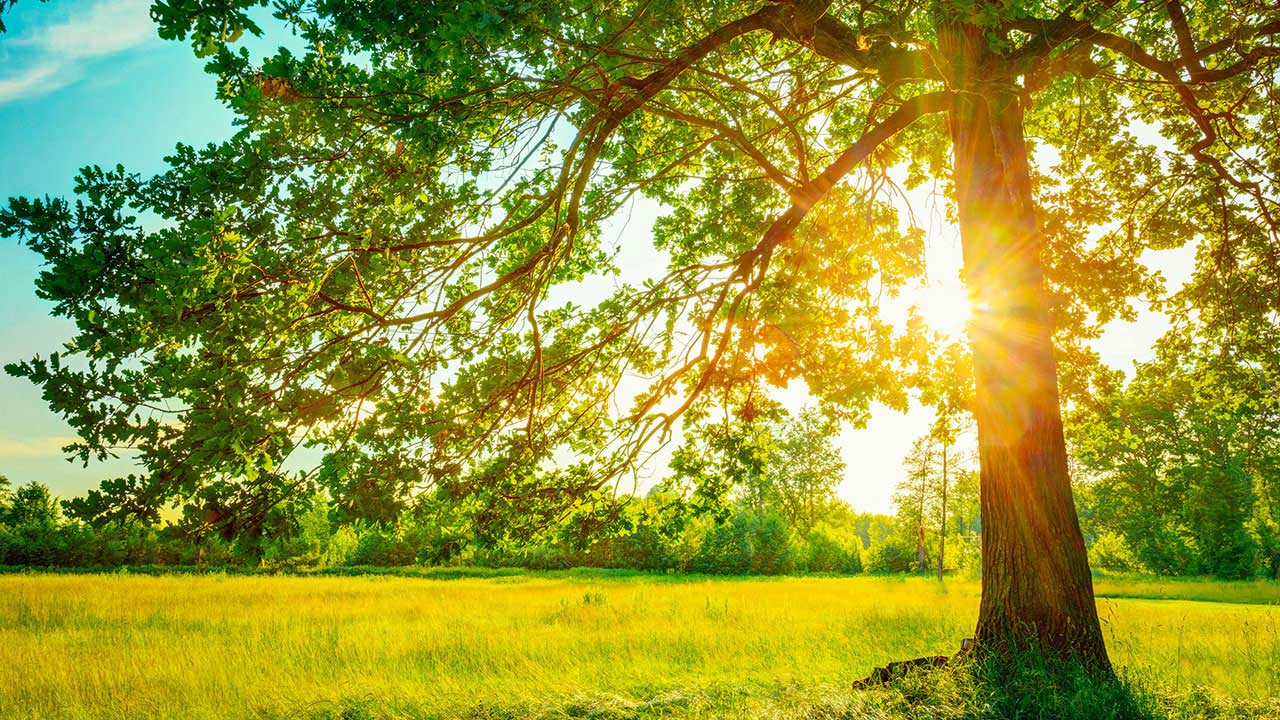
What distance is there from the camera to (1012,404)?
6469 mm

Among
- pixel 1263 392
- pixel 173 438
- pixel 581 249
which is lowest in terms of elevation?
pixel 173 438

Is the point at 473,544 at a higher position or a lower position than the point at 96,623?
higher

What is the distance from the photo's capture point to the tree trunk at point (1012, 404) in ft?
19.4

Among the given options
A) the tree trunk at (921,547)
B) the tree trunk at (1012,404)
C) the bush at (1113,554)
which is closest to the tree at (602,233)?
the tree trunk at (1012,404)

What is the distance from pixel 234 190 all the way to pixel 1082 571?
808cm

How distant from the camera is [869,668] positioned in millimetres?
8703

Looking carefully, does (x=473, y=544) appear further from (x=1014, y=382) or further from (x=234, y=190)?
(x=1014, y=382)

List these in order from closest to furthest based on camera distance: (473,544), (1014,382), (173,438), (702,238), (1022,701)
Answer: (173,438) → (1022,701) → (1014,382) → (473,544) → (702,238)

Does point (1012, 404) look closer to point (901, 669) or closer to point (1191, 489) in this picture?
point (901, 669)

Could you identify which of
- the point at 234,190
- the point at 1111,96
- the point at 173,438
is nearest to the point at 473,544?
the point at 173,438

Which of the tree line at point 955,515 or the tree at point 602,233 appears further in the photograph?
the tree line at point 955,515

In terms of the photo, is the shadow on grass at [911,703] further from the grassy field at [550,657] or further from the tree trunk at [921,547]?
the tree trunk at [921,547]

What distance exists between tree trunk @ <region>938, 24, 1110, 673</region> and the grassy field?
80 cm

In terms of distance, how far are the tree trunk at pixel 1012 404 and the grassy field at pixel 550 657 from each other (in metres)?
0.80
